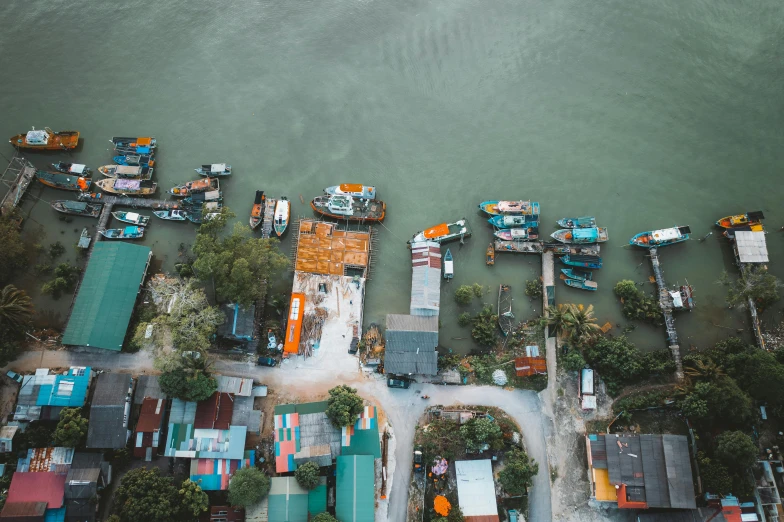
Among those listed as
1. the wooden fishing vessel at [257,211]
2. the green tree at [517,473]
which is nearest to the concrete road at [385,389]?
the green tree at [517,473]

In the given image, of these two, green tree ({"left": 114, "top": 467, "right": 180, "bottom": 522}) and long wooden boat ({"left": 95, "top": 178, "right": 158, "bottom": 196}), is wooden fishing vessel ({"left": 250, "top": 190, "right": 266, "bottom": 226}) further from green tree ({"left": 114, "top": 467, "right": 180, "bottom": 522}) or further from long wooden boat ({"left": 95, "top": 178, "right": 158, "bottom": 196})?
green tree ({"left": 114, "top": 467, "right": 180, "bottom": 522})

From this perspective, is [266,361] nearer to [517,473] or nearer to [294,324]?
[294,324]

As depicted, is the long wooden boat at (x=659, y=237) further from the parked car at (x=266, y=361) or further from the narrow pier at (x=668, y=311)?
the parked car at (x=266, y=361)

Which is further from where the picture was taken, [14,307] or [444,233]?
[444,233]

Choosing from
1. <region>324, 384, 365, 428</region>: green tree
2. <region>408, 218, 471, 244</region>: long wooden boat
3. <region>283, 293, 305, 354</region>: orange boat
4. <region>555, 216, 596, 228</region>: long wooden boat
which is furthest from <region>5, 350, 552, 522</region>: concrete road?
<region>555, 216, 596, 228</region>: long wooden boat

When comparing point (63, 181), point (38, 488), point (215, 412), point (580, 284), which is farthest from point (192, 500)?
point (580, 284)

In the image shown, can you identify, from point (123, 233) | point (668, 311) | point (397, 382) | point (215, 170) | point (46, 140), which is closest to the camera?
point (397, 382)

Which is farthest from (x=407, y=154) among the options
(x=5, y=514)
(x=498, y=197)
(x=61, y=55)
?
(x=5, y=514)
